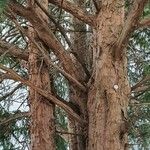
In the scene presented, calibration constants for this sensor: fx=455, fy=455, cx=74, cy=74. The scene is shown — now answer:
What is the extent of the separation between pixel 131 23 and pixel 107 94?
2.56ft

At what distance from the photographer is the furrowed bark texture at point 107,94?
13.3 feet

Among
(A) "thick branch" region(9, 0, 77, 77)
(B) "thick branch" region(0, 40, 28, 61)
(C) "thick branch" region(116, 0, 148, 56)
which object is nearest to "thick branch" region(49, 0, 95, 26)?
(A) "thick branch" region(9, 0, 77, 77)

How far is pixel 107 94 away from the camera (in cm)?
415

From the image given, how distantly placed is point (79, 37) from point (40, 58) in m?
1.55

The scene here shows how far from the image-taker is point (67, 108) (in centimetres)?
423

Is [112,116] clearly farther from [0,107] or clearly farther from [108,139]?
[0,107]

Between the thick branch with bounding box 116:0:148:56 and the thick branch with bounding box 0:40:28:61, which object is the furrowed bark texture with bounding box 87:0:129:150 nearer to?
the thick branch with bounding box 116:0:148:56

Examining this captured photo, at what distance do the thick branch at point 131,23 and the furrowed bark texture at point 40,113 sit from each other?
0.86m

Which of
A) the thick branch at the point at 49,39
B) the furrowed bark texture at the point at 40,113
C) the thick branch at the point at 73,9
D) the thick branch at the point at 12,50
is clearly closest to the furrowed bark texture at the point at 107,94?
the thick branch at the point at 73,9

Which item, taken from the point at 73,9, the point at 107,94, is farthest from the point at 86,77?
the point at 73,9

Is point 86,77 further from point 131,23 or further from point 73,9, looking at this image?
point 131,23

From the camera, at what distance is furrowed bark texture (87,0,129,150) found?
4.07 metres

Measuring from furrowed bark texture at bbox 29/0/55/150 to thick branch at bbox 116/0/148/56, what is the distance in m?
0.86

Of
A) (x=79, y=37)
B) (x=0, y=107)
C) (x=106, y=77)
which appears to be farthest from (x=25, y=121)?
(x=106, y=77)
